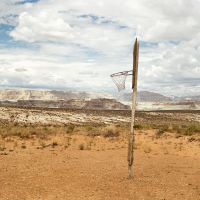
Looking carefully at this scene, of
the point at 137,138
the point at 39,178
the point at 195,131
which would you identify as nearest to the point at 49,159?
the point at 39,178

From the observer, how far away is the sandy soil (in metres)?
13.0

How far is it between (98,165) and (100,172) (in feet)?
6.67

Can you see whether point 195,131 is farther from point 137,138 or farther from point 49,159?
point 49,159

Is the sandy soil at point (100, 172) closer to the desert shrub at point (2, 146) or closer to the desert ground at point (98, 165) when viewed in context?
the desert ground at point (98, 165)

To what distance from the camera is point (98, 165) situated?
19.0 meters

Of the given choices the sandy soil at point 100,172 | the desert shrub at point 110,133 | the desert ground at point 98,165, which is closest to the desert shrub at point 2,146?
the desert ground at point 98,165

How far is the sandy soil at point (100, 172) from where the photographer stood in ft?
42.5

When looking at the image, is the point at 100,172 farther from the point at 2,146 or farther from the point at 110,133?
the point at 110,133

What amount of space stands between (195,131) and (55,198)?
22.3 metres

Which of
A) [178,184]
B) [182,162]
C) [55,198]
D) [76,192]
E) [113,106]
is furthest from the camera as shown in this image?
[113,106]

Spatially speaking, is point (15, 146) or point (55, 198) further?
point (15, 146)

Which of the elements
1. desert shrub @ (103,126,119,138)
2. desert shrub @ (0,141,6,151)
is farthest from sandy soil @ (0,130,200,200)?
desert shrub @ (103,126,119,138)

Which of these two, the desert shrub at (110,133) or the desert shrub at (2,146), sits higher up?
the desert shrub at (110,133)

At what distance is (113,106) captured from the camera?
532 feet
